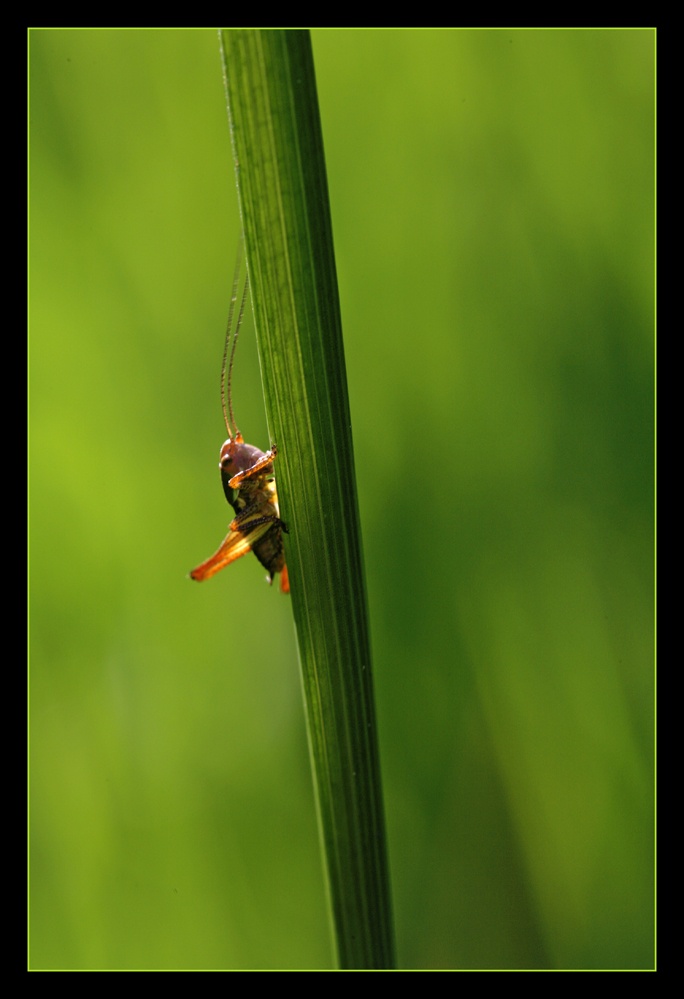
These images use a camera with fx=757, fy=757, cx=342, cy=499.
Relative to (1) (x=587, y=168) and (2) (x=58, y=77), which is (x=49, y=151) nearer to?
(2) (x=58, y=77)

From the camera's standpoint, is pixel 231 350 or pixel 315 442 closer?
pixel 315 442

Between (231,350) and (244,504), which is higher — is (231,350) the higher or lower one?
the higher one

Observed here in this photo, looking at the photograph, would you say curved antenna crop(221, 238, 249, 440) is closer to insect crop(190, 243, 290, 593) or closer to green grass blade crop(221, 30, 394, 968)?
insect crop(190, 243, 290, 593)

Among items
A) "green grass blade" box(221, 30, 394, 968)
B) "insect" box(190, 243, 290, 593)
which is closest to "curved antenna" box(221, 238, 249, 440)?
"insect" box(190, 243, 290, 593)

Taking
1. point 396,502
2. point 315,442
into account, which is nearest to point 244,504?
point 396,502

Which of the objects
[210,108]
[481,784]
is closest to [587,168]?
[210,108]

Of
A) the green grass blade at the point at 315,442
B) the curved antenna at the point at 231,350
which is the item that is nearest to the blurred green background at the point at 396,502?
the curved antenna at the point at 231,350

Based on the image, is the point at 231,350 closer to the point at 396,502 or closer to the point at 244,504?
the point at 244,504
